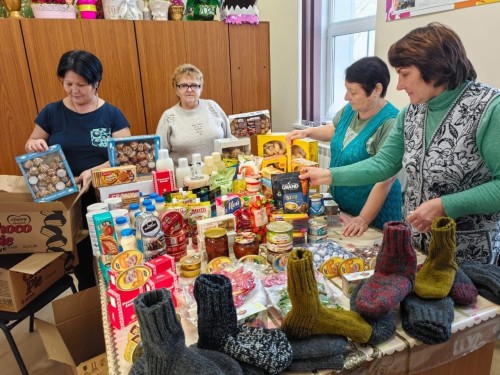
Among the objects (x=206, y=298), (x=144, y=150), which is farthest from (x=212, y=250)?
(x=144, y=150)

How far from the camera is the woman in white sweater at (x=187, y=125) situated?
2.60 m

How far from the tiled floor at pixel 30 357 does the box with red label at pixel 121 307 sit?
1374mm

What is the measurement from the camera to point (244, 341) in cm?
80

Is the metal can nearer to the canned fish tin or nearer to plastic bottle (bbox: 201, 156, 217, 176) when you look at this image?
the canned fish tin

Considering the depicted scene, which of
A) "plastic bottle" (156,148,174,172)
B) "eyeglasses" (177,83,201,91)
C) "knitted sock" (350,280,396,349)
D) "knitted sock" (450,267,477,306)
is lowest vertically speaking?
"knitted sock" (350,280,396,349)

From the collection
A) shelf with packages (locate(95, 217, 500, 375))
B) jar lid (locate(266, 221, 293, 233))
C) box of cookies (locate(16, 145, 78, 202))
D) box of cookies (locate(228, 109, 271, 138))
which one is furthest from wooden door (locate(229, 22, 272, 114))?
shelf with packages (locate(95, 217, 500, 375))

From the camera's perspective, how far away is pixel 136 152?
1825 mm

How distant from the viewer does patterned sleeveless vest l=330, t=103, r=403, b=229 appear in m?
1.76

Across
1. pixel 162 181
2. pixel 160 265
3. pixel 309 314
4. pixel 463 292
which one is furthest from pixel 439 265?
pixel 162 181

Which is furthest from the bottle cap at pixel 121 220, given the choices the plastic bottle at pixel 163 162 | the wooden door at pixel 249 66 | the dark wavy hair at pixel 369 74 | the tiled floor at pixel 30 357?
the wooden door at pixel 249 66

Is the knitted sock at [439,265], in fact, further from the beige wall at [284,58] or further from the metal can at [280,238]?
the beige wall at [284,58]

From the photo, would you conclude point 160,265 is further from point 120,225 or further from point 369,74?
point 369,74

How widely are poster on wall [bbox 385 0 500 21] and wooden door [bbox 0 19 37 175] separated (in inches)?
104

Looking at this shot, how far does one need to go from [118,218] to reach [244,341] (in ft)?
2.40
